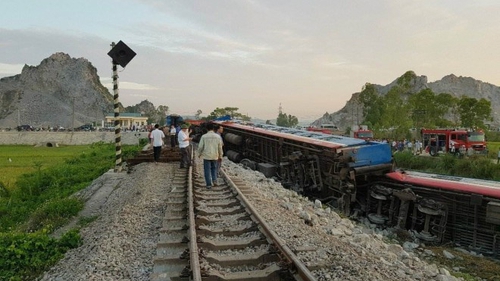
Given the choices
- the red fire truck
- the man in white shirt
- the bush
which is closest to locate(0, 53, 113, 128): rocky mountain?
the red fire truck

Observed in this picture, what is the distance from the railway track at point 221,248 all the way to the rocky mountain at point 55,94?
425 feet

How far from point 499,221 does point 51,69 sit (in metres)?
157

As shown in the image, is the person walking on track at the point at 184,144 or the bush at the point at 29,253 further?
the person walking on track at the point at 184,144

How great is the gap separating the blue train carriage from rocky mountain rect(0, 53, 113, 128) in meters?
122

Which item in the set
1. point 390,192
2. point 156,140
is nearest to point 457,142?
point 390,192

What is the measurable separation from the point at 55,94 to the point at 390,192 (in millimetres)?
148026

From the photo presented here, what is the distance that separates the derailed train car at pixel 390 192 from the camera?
33.8 ft

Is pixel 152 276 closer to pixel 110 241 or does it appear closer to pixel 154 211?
pixel 110 241

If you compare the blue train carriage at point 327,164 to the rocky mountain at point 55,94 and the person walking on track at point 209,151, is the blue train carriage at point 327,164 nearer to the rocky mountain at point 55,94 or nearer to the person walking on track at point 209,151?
the person walking on track at point 209,151

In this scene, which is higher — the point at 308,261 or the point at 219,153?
the point at 219,153

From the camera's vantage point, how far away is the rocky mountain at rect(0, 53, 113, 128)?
131 metres

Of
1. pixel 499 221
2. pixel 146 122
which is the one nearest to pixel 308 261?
pixel 499 221

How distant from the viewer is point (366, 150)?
12.2 meters

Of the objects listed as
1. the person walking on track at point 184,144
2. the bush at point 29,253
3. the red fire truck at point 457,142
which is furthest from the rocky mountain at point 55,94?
the bush at point 29,253
